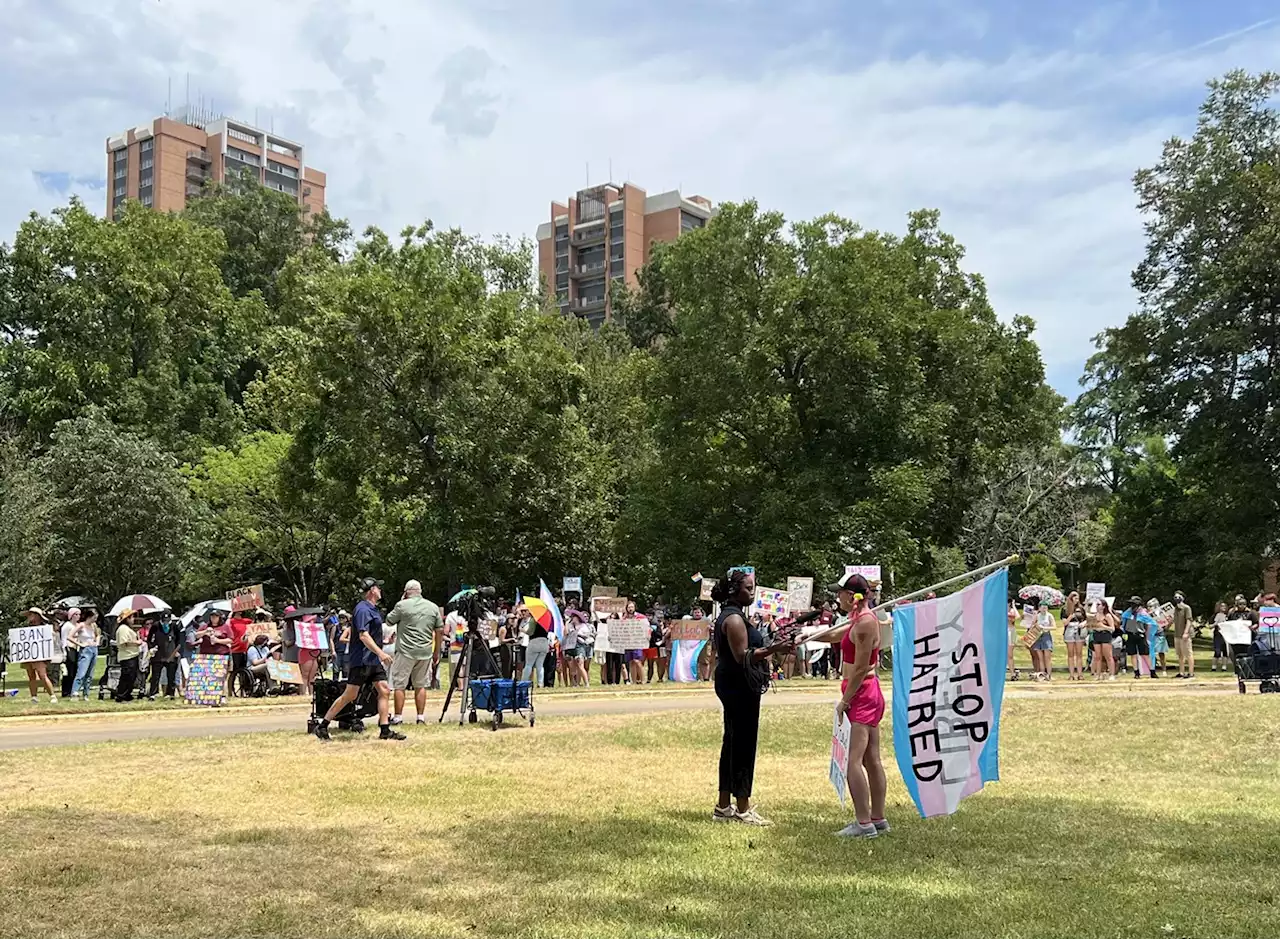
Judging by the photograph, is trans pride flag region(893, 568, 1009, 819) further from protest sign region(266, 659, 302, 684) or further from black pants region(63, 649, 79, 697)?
black pants region(63, 649, 79, 697)

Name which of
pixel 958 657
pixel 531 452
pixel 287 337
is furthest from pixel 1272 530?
pixel 958 657

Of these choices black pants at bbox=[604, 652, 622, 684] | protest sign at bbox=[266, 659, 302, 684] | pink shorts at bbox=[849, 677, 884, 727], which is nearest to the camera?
pink shorts at bbox=[849, 677, 884, 727]

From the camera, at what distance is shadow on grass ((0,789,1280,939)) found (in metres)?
6.20

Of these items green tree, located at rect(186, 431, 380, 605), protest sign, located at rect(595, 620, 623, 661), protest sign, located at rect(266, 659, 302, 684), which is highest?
green tree, located at rect(186, 431, 380, 605)

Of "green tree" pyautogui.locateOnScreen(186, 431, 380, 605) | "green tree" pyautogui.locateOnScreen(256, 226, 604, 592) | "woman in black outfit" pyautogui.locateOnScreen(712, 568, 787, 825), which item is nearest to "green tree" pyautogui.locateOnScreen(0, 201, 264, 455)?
"green tree" pyautogui.locateOnScreen(186, 431, 380, 605)

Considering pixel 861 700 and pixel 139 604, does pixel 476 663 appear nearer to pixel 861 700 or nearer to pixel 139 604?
pixel 861 700

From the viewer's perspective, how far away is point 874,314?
35938 millimetres

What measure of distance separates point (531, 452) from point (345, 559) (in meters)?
12.4

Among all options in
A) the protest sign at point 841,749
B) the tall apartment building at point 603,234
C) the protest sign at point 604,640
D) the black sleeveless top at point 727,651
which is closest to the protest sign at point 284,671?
the protest sign at point 604,640

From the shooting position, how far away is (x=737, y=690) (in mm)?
8711

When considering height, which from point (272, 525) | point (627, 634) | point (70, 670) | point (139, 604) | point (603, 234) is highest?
point (603, 234)

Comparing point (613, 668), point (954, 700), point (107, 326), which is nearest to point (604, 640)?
point (613, 668)

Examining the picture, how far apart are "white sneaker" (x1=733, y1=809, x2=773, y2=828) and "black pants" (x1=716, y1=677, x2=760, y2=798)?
133mm

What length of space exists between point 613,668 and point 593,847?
17.8m
